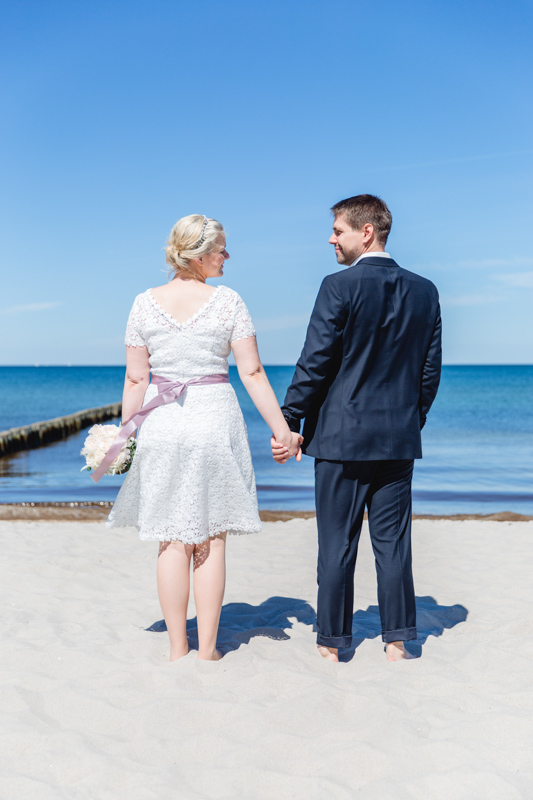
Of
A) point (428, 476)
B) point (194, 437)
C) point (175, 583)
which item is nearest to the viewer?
point (194, 437)

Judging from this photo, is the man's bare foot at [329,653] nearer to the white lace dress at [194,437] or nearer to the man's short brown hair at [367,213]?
the white lace dress at [194,437]

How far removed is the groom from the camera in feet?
10.7

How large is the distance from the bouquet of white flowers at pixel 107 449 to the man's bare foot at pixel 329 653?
137 centimetres

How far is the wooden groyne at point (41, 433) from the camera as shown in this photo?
17.4 m

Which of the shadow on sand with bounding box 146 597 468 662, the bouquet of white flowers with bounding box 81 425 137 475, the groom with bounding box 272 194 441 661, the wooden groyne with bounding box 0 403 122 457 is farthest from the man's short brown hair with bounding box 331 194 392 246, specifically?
the wooden groyne with bounding box 0 403 122 457

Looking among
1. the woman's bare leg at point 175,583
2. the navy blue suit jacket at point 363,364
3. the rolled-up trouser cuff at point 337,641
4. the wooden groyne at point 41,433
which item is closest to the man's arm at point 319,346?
the navy blue suit jacket at point 363,364

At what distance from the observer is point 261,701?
294 centimetres

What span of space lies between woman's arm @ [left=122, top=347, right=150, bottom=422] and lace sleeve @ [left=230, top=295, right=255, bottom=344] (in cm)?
46

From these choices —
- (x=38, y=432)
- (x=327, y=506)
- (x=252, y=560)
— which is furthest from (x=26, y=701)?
(x=38, y=432)

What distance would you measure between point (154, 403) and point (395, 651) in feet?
5.79

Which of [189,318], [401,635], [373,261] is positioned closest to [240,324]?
[189,318]

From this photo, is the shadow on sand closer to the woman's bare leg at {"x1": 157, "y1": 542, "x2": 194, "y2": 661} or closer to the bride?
the woman's bare leg at {"x1": 157, "y1": 542, "x2": 194, "y2": 661}

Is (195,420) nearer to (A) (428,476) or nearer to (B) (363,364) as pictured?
(B) (363,364)

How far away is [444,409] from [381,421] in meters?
36.4
